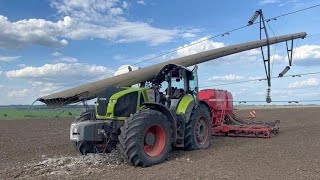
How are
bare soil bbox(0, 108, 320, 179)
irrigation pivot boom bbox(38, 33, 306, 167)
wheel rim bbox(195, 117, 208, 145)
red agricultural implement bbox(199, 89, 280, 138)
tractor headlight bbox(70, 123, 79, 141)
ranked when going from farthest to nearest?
red agricultural implement bbox(199, 89, 280, 138) → wheel rim bbox(195, 117, 208, 145) → tractor headlight bbox(70, 123, 79, 141) → irrigation pivot boom bbox(38, 33, 306, 167) → bare soil bbox(0, 108, 320, 179)

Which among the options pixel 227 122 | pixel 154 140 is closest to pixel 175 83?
pixel 154 140

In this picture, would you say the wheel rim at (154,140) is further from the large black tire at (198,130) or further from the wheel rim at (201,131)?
the wheel rim at (201,131)

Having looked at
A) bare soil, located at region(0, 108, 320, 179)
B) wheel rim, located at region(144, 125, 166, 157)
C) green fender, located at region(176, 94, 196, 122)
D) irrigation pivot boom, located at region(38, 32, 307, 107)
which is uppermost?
irrigation pivot boom, located at region(38, 32, 307, 107)

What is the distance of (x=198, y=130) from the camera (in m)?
13.0

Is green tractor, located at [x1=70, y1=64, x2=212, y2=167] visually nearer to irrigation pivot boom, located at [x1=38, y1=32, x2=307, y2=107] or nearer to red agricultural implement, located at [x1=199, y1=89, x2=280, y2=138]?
irrigation pivot boom, located at [x1=38, y1=32, x2=307, y2=107]

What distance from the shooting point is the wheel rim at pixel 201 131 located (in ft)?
42.4

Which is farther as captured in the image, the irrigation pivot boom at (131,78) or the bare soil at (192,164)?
the irrigation pivot boom at (131,78)

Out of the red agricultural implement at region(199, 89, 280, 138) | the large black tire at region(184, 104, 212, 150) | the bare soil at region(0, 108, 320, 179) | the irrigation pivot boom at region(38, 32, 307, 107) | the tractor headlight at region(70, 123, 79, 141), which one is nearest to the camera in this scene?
the bare soil at region(0, 108, 320, 179)

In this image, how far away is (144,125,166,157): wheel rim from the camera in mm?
10512

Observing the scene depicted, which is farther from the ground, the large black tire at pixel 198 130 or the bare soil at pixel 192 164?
the large black tire at pixel 198 130

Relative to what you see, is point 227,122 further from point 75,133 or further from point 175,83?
point 75,133

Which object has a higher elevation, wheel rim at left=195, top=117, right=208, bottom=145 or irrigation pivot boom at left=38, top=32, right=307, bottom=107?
irrigation pivot boom at left=38, top=32, right=307, bottom=107

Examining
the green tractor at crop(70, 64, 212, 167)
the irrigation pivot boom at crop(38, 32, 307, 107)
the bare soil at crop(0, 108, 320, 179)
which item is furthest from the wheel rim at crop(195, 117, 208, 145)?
the irrigation pivot boom at crop(38, 32, 307, 107)

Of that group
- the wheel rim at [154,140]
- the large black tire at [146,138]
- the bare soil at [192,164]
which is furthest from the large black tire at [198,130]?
the wheel rim at [154,140]
